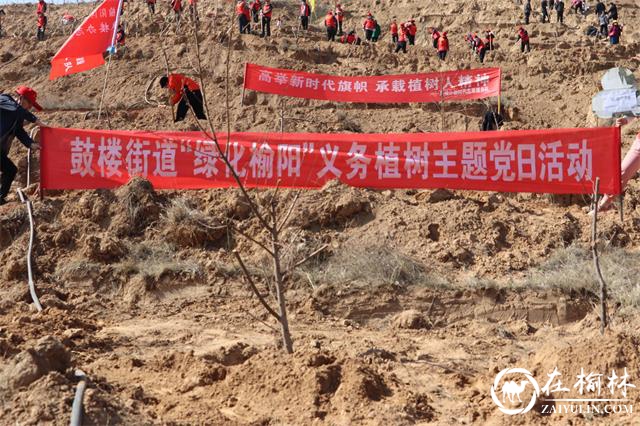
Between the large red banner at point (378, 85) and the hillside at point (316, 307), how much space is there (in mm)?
4815

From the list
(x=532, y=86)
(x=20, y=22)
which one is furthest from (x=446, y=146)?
(x=20, y=22)

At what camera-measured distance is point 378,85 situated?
15.6m

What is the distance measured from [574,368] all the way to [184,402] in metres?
2.48

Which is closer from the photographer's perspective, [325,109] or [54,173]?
[54,173]

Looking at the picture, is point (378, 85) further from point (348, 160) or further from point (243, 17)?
point (243, 17)

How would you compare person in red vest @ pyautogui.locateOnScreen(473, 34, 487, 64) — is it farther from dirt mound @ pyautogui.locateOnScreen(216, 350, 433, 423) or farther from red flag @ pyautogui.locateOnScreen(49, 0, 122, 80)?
dirt mound @ pyautogui.locateOnScreen(216, 350, 433, 423)

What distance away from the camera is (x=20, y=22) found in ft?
87.6

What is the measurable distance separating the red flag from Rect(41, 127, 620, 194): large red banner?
2.63m

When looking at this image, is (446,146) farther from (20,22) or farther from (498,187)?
(20,22)

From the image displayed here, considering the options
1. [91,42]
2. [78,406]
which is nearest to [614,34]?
[91,42]

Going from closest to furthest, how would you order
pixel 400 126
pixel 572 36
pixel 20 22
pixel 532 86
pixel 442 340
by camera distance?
pixel 442 340, pixel 400 126, pixel 532 86, pixel 572 36, pixel 20 22

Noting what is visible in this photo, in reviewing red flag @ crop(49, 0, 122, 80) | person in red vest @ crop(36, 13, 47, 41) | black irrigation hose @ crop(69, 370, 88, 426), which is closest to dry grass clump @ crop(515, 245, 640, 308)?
black irrigation hose @ crop(69, 370, 88, 426)

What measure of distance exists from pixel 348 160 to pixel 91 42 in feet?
16.9

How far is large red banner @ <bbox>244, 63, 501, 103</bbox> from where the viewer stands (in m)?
14.7
